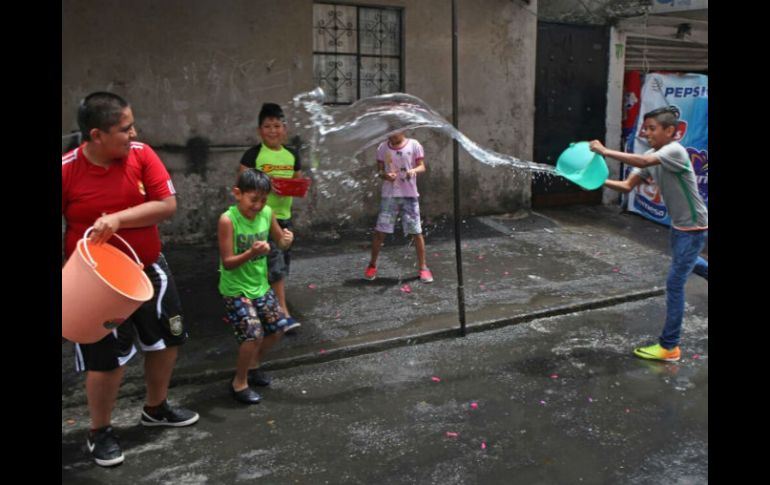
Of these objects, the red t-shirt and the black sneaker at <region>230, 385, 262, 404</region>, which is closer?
the red t-shirt

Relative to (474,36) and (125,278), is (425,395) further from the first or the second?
(474,36)

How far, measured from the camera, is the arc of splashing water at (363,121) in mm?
6457

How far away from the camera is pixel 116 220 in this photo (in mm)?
3299

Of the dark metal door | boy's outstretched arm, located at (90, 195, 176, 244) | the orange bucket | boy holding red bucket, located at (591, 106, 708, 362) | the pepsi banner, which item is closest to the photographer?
the orange bucket

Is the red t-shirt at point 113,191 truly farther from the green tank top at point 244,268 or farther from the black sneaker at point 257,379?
the black sneaker at point 257,379

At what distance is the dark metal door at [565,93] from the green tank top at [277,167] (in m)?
6.27

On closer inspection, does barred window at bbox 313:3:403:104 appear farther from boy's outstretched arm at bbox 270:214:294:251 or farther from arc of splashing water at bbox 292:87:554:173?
boy's outstretched arm at bbox 270:214:294:251

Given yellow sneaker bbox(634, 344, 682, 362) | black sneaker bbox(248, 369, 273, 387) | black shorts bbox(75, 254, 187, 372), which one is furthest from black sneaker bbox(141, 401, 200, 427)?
yellow sneaker bbox(634, 344, 682, 362)

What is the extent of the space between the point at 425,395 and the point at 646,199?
713 cm

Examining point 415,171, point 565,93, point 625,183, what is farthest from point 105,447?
point 565,93

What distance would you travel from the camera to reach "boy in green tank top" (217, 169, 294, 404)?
4168 millimetres

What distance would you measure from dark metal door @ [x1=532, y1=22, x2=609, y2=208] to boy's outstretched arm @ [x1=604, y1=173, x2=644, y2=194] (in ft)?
18.4

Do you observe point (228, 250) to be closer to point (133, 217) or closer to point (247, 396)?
point (133, 217)

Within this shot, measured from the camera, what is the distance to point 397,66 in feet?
30.4
